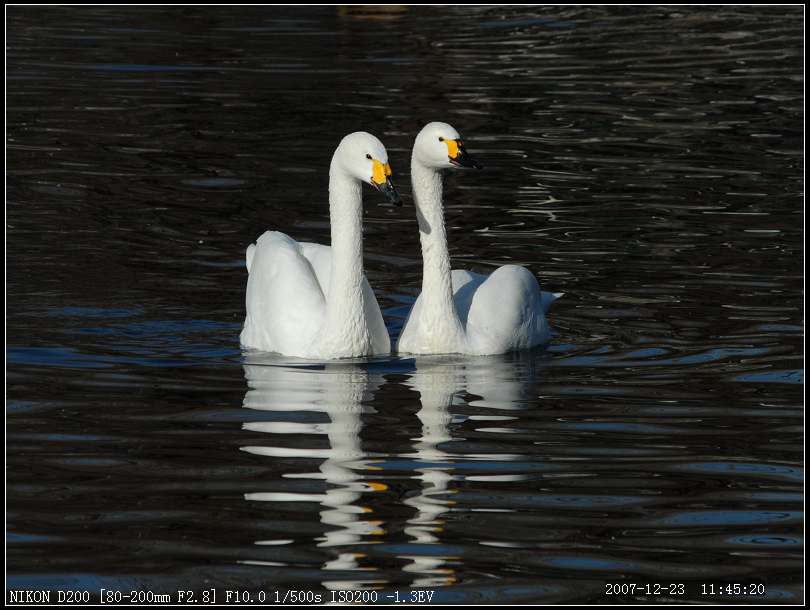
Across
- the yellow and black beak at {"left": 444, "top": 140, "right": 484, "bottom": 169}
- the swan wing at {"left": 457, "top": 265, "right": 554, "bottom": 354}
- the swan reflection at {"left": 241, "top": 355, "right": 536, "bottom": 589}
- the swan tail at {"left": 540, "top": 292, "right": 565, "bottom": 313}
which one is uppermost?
the yellow and black beak at {"left": 444, "top": 140, "right": 484, "bottom": 169}

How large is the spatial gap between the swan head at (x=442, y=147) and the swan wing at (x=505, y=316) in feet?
3.20

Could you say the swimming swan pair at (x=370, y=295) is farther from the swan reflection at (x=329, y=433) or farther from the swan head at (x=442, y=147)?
the swan reflection at (x=329, y=433)

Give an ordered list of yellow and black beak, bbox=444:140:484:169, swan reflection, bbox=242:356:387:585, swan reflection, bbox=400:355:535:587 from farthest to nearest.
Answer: yellow and black beak, bbox=444:140:484:169, swan reflection, bbox=242:356:387:585, swan reflection, bbox=400:355:535:587

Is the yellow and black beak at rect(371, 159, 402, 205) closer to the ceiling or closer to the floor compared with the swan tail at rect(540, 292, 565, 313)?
closer to the ceiling

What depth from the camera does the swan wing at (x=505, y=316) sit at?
11.2m

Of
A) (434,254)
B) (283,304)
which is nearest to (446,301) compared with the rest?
(434,254)

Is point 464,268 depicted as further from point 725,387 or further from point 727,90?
point 727,90

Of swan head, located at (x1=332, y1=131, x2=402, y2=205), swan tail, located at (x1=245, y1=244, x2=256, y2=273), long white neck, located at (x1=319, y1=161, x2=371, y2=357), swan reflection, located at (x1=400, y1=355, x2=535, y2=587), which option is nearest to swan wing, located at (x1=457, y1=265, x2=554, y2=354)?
swan reflection, located at (x1=400, y1=355, x2=535, y2=587)

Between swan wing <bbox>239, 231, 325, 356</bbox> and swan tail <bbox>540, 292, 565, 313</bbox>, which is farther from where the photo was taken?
swan tail <bbox>540, 292, 565, 313</bbox>

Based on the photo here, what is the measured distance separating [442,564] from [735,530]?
4.63 ft

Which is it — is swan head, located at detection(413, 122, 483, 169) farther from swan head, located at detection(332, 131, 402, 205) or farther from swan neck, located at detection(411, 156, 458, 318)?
swan head, located at detection(332, 131, 402, 205)

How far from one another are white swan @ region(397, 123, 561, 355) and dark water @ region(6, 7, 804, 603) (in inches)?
7.3

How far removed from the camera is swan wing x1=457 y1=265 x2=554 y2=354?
36.9 ft

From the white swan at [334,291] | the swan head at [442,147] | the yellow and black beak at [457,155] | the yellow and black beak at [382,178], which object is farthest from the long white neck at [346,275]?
the yellow and black beak at [457,155]
